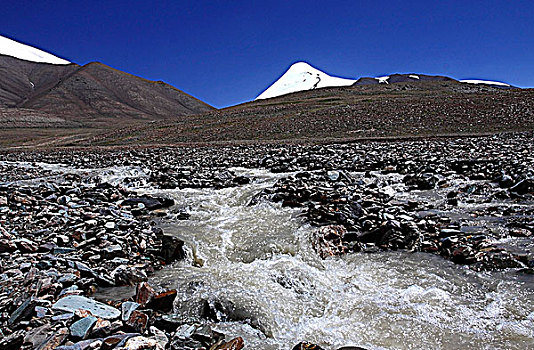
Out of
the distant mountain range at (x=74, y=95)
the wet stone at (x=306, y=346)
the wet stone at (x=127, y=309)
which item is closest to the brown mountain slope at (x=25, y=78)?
the distant mountain range at (x=74, y=95)

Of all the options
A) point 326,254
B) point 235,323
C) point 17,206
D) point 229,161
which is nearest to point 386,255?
point 326,254

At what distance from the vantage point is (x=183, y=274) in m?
4.97

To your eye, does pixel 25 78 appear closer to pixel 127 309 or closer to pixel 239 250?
pixel 239 250

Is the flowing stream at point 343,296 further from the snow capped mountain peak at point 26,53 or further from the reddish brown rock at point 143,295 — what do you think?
the snow capped mountain peak at point 26,53

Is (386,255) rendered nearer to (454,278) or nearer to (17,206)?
(454,278)

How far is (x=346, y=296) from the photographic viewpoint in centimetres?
441

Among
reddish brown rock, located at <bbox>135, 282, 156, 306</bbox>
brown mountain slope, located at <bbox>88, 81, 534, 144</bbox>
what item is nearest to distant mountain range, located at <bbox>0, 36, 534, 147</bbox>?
brown mountain slope, located at <bbox>88, 81, 534, 144</bbox>

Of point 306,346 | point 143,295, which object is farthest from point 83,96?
point 306,346

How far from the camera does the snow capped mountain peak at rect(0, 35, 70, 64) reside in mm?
154450

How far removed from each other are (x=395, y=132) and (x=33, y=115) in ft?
277

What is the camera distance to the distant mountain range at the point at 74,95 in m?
86.9

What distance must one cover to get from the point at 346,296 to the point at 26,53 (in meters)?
→ 204

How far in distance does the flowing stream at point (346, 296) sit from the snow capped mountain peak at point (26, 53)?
18867cm

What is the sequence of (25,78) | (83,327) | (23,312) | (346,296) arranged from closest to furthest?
1. (83,327)
2. (23,312)
3. (346,296)
4. (25,78)
